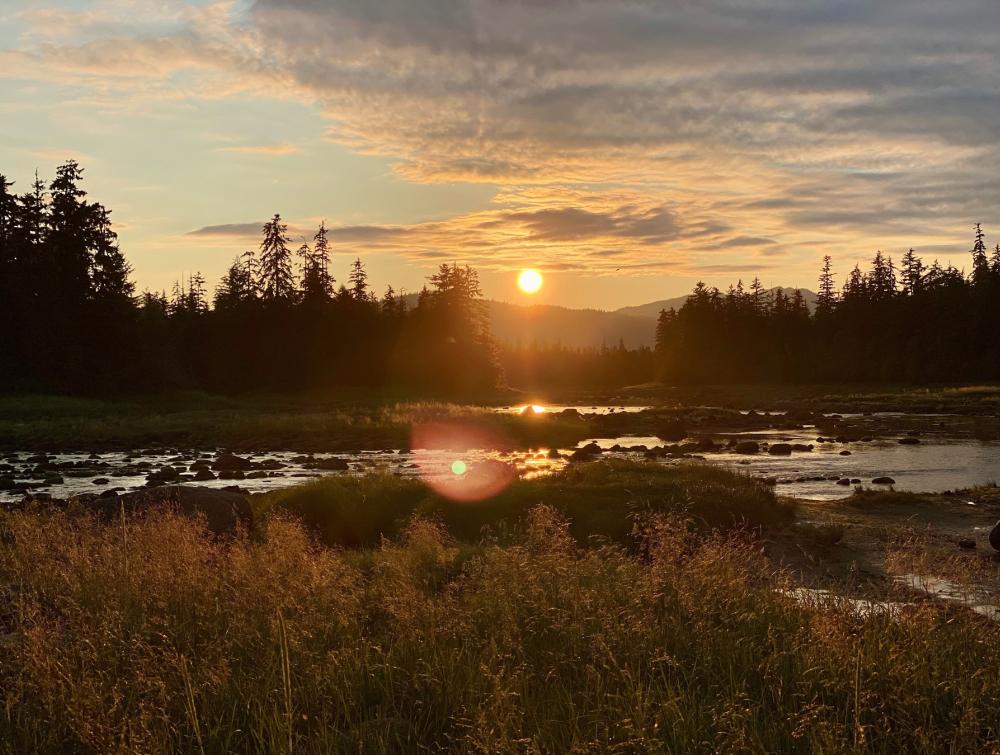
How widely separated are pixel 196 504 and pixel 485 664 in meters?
12.2

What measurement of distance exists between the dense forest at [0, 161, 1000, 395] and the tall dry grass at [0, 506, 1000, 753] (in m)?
59.0

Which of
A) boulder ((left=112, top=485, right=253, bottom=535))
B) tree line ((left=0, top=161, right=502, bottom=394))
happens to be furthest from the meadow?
tree line ((left=0, top=161, right=502, bottom=394))

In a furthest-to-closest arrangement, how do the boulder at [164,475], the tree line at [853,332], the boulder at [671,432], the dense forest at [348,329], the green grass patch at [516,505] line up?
the tree line at [853,332], the dense forest at [348,329], the boulder at [671,432], the boulder at [164,475], the green grass patch at [516,505]

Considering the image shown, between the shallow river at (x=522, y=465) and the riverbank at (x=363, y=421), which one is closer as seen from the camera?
the shallow river at (x=522, y=465)

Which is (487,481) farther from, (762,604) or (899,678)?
(899,678)

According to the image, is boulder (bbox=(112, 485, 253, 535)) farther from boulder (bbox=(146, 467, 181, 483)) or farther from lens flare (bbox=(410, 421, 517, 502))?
boulder (bbox=(146, 467, 181, 483))

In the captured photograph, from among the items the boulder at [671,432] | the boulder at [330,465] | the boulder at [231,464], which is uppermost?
the boulder at [231,464]

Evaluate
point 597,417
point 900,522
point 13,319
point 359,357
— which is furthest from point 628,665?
point 359,357

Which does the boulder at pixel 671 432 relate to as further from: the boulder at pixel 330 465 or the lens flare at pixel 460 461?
the boulder at pixel 330 465

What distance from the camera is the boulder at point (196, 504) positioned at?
16328 mm

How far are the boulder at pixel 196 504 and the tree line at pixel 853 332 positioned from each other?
94.4 meters

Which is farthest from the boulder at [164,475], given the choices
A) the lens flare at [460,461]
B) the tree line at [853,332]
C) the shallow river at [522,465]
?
the tree line at [853,332]

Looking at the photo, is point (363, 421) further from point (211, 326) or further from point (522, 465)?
point (211, 326)

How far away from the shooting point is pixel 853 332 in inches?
4215
